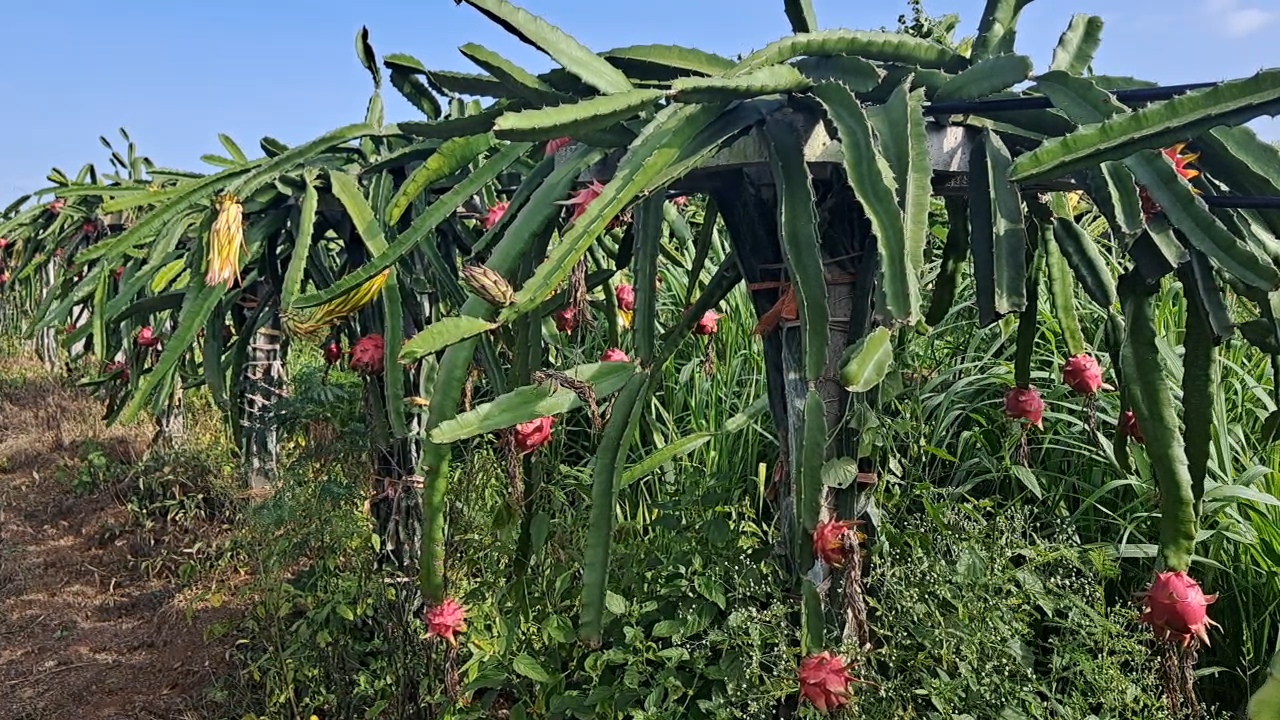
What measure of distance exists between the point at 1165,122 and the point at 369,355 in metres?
1.50

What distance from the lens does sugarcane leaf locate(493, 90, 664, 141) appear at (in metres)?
1.08

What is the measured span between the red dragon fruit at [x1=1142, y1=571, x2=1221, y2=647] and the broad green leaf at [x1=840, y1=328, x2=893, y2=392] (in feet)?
1.98

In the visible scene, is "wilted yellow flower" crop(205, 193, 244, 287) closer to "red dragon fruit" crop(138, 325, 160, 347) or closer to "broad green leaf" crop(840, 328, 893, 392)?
"broad green leaf" crop(840, 328, 893, 392)

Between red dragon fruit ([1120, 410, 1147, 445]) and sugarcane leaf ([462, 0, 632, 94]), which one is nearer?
sugarcane leaf ([462, 0, 632, 94])

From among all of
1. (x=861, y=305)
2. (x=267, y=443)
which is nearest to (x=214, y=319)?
(x=267, y=443)

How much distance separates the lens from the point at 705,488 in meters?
2.12

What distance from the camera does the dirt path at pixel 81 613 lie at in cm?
281

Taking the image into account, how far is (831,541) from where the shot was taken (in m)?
1.33

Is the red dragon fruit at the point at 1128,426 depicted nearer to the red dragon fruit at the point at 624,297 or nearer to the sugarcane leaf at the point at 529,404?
the sugarcane leaf at the point at 529,404

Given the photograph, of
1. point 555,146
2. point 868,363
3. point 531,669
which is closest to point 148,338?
point 531,669

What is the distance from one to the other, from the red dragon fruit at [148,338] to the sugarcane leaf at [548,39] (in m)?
2.35

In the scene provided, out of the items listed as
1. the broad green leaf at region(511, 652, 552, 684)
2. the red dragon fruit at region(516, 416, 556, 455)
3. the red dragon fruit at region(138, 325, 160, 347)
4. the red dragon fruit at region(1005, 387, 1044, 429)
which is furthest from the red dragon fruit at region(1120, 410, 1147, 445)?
the red dragon fruit at region(138, 325, 160, 347)

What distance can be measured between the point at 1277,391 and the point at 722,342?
6.37 feet

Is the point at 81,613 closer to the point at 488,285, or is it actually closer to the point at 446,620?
the point at 446,620
